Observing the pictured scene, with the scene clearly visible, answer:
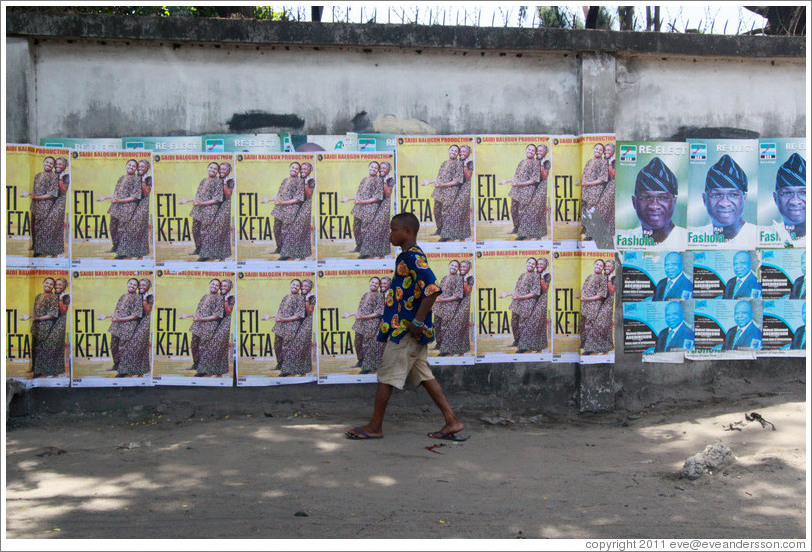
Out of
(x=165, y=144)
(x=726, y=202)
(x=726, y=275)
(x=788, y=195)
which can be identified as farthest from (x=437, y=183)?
(x=788, y=195)

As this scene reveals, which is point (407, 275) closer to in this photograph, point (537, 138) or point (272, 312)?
point (272, 312)

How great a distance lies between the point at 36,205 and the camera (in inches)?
217

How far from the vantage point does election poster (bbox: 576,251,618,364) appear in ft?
19.1

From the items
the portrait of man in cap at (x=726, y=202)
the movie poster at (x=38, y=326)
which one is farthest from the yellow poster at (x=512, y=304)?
the movie poster at (x=38, y=326)

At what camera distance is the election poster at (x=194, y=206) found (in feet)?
18.4

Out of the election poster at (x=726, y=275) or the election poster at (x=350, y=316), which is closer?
the election poster at (x=350, y=316)

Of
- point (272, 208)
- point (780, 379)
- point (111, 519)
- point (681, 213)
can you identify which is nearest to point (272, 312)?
point (272, 208)

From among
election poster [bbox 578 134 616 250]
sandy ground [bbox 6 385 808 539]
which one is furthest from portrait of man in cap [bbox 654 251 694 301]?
sandy ground [bbox 6 385 808 539]

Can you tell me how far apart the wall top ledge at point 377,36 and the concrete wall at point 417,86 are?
1 centimetres

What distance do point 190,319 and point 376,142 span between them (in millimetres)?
1997

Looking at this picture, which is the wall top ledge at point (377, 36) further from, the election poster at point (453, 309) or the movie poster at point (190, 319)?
the movie poster at point (190, 319)

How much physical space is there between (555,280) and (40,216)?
401 centimetres

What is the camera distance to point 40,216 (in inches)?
218

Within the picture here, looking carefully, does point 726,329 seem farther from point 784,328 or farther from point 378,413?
point 378,413
